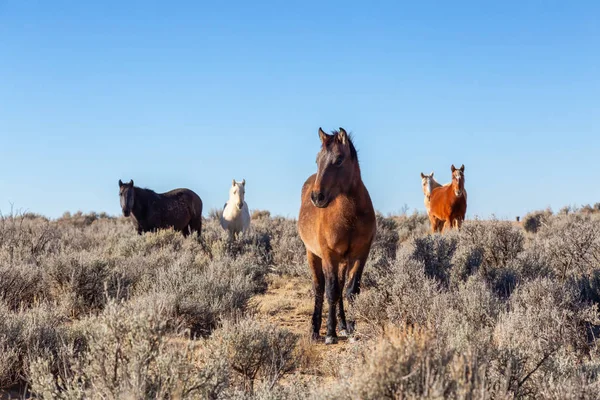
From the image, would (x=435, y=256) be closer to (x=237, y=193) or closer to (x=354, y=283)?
(x=354, y=283)

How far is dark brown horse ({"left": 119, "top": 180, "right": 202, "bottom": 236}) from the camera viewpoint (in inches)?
634

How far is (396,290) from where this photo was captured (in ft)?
21.4

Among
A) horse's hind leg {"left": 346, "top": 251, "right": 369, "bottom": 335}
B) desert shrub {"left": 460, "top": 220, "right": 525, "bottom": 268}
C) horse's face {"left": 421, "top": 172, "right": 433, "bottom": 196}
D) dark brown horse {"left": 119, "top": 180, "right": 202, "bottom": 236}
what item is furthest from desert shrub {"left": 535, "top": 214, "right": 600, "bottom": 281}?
horse's face {"left": 421, "top": 172, "right": 433, "bottom": 196}

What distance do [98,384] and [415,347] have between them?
5.55 ft

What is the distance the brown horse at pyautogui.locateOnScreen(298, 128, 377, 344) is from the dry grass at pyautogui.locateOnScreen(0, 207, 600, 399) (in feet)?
1.10

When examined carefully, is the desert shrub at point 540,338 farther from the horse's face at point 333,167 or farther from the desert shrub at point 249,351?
the horse's face at point 333,167

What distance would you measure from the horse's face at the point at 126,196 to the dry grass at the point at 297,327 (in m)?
2.73

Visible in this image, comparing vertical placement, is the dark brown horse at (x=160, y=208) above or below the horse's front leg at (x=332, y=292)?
above

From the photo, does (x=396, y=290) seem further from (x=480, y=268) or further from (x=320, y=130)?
(x=480, y=268)

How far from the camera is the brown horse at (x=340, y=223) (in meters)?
6.74

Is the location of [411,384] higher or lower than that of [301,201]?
lower

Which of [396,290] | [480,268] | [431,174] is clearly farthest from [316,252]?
[431,174]

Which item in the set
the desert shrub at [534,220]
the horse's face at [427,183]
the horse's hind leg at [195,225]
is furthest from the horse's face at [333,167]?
the desert shrub at [534,220]

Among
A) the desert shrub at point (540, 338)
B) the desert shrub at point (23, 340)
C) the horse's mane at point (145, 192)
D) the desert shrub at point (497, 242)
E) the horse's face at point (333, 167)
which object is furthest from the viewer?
the horse's mane at point (145, 192)
